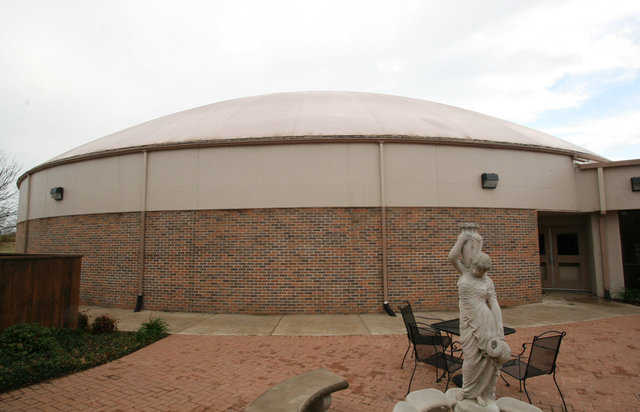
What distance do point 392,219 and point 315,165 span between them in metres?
2.42

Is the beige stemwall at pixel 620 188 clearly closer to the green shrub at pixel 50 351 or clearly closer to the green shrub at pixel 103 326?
the green shrub at pixel 50 351

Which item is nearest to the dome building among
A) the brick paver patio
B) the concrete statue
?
the brick paver patio

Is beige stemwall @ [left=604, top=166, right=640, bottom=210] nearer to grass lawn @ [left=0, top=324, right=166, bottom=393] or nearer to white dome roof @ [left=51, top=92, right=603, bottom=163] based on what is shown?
white dome roof @ [left=51, top=92, right=603, bottom=163]

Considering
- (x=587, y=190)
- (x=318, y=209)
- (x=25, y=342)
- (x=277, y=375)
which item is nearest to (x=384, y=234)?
(x=318, y=209)

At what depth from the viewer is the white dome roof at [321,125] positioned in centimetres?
897

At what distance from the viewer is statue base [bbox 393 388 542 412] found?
10.2 feet

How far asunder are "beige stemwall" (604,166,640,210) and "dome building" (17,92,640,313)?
0.10 feet

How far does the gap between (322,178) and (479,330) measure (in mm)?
5924

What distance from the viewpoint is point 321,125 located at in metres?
9.22

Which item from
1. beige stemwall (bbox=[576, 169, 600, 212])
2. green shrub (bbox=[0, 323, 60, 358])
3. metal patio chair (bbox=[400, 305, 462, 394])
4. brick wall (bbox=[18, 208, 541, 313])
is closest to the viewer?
metal patio chair (bbox=[400, 305, 462, 394])

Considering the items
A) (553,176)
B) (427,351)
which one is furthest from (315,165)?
(553,176)

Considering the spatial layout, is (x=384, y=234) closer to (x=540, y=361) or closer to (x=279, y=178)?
(x=279, y=178)

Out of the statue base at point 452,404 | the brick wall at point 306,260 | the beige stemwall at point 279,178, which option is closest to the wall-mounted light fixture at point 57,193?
the brick wall at point 306,260

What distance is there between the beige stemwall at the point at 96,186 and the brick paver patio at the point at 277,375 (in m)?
4.96
